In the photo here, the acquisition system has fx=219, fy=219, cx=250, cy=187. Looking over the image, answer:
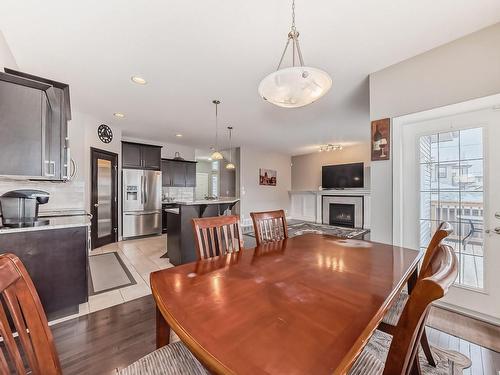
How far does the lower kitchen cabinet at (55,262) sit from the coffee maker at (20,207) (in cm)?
16

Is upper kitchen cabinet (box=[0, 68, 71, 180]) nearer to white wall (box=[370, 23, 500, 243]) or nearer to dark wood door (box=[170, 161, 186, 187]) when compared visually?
white wall (box=[370, 23, 500, 243])

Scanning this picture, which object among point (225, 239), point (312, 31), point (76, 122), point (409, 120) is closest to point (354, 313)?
point (225, 239)

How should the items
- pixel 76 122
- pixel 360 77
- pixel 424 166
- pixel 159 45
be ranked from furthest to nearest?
pixel 76 122, pixel 360 77, pixel 424 166, pixel 159 45

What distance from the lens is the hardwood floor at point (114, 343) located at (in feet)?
4.90

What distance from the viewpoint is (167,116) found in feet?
13.3

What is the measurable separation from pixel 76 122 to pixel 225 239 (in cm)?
387

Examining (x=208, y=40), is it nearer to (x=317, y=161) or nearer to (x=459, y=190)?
(x=459, y=190)

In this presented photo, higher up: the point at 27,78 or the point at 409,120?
the point at 27,78

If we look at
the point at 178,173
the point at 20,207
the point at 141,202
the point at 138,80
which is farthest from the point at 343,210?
the point at 20,207

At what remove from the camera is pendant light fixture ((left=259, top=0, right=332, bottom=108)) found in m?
1.32

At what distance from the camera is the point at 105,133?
449 cm

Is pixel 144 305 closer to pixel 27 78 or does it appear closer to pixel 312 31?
pixel 27 78

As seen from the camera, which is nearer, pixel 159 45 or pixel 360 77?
pixel 159 45

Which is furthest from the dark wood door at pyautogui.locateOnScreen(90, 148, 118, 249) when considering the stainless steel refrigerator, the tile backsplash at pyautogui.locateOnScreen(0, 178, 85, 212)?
the tile backsplash at pyautogui.locateOnScreen(0, 178, 85, 212)
